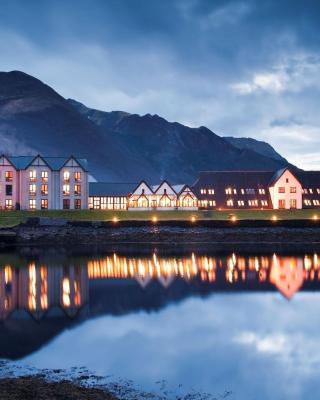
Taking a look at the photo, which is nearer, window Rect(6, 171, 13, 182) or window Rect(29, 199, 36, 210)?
window Rect(6, 171, 13, 182)

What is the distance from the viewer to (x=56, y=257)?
200ft

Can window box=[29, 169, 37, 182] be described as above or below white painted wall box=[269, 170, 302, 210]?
above

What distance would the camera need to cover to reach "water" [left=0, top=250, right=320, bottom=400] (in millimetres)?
19875

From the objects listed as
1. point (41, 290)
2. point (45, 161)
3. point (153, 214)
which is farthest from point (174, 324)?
point (45, 161)

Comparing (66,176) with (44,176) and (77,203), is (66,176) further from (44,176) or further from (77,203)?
(77,203)

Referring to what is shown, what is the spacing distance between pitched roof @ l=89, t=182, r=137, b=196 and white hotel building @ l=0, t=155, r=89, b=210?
25.2 ft

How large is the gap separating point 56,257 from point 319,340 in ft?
136

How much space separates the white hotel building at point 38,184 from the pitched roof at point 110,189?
769 centimetres

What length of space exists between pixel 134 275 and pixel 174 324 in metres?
19.3

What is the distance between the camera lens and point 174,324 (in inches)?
1128

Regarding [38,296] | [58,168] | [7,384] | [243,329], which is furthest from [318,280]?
[58,168]

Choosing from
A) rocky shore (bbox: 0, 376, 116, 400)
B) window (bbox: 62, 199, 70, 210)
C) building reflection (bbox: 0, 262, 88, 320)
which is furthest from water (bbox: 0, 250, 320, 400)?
window (bbox: 62, 199, 70, 210)

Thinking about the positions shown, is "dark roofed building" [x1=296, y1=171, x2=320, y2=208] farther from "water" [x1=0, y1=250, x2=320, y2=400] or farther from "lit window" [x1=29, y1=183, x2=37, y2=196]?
"lit window" [x1=29, y1=183, x2=37, y2=196]

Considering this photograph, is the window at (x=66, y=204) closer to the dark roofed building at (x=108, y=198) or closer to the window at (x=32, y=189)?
the window at (x=32, y=189)
